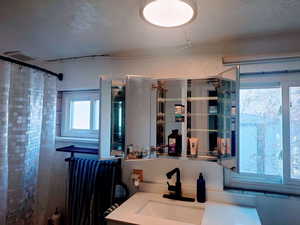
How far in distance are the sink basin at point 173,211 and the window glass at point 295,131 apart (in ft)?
2.34

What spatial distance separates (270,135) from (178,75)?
2.69 feet

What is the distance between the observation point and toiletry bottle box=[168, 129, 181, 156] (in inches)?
61.7

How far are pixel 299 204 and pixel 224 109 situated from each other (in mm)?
789

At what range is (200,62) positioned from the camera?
1589mm

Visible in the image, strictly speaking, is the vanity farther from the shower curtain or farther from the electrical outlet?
the shower curtain

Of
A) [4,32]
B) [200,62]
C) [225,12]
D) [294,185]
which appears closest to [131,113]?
[200,62]

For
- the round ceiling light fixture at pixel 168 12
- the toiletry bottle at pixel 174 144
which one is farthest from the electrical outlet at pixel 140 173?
the round ceiling light fixture at pixel 168 12

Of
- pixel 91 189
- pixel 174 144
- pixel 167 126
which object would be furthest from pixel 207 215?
pixel 91 189

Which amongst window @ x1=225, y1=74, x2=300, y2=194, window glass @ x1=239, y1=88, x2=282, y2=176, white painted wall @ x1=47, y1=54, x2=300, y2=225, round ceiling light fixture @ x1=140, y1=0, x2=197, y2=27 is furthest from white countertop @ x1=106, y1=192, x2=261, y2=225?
round ceiling light fixture @ x1=140, y1=0, x2=197, y2=27

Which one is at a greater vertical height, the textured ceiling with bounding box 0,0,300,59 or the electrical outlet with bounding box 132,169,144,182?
the textured ceiling with bounding box 0,0,300,59

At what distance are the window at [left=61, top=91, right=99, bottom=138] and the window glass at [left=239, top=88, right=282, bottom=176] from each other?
1.32 meters

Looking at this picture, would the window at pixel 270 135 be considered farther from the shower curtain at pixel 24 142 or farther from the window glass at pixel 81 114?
the shower curtain at pixel 24 142

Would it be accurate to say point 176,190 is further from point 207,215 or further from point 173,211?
point 207,215

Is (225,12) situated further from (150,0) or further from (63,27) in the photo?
(63,27)
